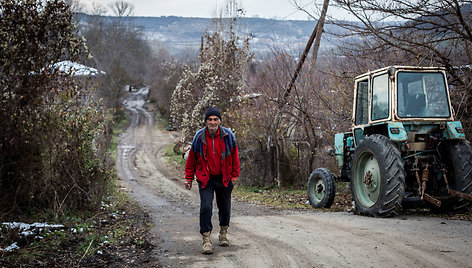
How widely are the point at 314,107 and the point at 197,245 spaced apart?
9.45 meters

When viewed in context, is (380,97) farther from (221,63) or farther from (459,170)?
(221,63)

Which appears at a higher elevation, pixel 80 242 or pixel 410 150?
pixel 410 150

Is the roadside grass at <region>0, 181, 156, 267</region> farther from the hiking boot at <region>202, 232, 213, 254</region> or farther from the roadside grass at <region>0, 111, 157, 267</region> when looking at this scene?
the hiking boot at <region>202, 232, 213, 254</region>

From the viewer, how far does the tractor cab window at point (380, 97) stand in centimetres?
889

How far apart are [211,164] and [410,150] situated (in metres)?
4.06

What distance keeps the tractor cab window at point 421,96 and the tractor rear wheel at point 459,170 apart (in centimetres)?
71

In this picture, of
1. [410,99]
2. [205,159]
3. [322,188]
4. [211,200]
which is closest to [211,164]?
[205,159]

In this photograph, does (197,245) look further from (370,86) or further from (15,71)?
(370,86)

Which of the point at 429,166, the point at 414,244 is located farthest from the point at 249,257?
the point at 429,166

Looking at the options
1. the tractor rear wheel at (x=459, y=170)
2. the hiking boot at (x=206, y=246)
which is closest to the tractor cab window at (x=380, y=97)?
the tractor rear wheel at (x=459, y=170)

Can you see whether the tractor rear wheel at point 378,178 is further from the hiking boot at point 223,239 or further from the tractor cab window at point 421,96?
the hiking boot at point 223,239

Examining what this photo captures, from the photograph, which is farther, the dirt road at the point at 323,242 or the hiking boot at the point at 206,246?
the hiking boot at the point at 206,246

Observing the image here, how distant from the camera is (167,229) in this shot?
820cm

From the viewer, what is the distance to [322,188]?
11.2 meters
